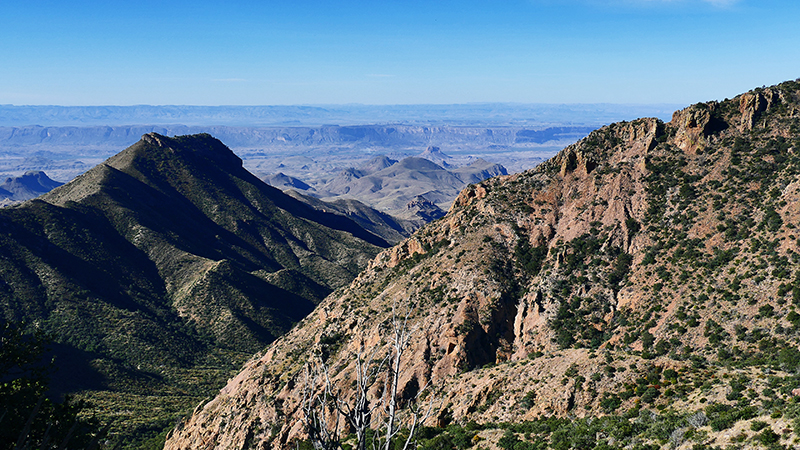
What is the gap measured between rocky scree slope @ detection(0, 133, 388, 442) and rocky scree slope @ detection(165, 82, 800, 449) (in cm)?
3292

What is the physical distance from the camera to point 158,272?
123 meters

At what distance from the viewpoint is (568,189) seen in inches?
2547

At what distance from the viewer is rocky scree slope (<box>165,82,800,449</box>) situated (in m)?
36.4

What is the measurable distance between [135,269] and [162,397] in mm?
51925

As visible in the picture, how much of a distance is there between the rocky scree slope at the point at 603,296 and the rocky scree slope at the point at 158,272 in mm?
32919

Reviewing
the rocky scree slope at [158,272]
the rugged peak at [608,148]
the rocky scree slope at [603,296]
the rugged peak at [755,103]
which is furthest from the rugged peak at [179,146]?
the rugged peak at [755,103]

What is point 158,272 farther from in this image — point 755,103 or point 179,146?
point 755,103

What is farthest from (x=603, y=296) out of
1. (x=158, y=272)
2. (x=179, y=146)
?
(x=179, y=146)

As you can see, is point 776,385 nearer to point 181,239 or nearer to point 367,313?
point 367,313

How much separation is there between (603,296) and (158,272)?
108m

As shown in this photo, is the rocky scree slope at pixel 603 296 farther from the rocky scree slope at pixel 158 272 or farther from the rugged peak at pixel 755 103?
the rocky scree slope at pixel 158 272

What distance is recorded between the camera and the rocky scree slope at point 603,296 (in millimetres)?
36406

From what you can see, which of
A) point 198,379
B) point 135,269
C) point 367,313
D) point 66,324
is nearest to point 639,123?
point 367,313

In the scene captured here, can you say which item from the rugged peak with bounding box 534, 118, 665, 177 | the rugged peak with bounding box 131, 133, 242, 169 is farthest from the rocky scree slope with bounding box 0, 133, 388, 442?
the rugged peak with bounding box 534, 118, 665, 177
